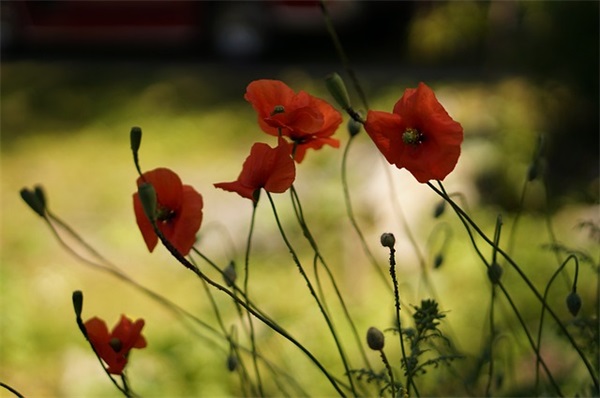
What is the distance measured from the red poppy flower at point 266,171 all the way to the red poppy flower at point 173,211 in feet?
0.16

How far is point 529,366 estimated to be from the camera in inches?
86.7

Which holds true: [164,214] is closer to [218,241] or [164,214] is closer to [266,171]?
[266,171]

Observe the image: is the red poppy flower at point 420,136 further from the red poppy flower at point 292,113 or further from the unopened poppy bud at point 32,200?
the unopened poppy bud at point 32,200

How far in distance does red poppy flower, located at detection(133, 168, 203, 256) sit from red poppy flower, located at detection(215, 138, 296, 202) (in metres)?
0.05

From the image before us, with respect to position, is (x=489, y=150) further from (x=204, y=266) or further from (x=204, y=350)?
(x=204, y=350)

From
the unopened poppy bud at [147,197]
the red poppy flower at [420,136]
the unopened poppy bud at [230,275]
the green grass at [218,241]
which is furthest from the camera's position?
the green grass at [218,241]

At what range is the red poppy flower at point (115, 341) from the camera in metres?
1.07

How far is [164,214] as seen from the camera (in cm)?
104

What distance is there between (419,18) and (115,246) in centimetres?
393

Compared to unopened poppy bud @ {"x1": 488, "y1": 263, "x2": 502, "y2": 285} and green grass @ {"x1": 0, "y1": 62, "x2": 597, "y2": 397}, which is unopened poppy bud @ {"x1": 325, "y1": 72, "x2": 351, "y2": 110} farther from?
green grass @ {"x1": 0, "y1": 62, "x2": 597, "y2": 397}

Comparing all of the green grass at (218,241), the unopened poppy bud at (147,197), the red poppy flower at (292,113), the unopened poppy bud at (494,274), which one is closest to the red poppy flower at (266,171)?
the red poppy flower at (292,113)

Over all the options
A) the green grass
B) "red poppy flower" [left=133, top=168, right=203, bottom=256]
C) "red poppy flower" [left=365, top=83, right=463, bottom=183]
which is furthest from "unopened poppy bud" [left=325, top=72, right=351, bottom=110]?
the green grass

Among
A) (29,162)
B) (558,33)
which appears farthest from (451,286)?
(29,162)

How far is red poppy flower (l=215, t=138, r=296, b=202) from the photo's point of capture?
976 millimetres
